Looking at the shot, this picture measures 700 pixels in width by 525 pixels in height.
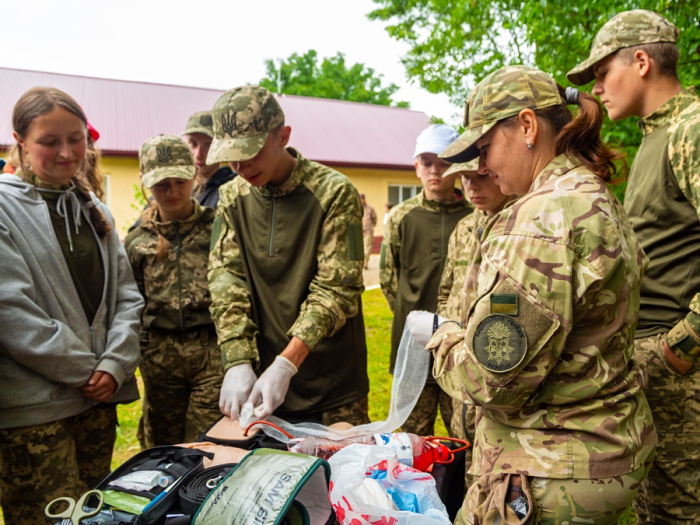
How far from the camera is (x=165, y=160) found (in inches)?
110

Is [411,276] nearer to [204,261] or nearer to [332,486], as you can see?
[204,261]

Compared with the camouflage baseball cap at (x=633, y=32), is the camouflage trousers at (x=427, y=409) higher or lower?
lower

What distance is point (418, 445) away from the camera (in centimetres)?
163

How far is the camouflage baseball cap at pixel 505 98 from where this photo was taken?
4.38 feet

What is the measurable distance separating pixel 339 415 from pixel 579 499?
4.21ft

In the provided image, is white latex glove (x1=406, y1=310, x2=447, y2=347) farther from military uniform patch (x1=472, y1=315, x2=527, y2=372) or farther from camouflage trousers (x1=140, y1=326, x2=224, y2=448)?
camouflage trousers (x1=140, y1=326, x2=224, y2=448)

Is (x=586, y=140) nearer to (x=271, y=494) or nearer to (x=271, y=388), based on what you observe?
(x=271, y=494)

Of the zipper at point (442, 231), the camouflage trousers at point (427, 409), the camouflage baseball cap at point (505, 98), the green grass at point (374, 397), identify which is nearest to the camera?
the camouflage baseball cap at point (505, 98)

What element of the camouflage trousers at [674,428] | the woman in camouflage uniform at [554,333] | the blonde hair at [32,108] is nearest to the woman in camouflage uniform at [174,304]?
the blonde hair at [32,108]

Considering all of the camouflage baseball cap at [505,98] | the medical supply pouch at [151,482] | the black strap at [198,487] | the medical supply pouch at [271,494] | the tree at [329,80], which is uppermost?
the tree at [329,80]

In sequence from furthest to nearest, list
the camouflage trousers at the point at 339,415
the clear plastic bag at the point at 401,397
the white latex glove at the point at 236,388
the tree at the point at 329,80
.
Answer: the tree at the point at 329,80 → the camouflage trousers at the point at 339,415 → the white latex glove at the point at 236,388 → the clear plastic bag at the point at 401,397

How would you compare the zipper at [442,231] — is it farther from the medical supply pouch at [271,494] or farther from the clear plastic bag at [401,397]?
the medical supply pouch at [271,494]

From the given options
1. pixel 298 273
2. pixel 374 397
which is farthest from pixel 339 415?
pixel 374 397

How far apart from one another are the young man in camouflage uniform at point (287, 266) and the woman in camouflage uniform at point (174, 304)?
0.39m
